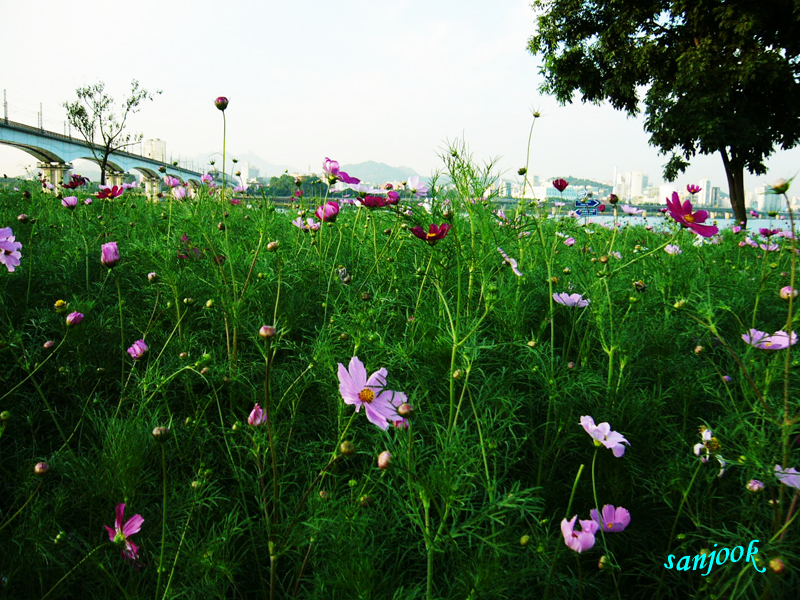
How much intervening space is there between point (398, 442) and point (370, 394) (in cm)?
24

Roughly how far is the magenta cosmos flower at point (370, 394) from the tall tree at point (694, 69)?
9690 millimetres

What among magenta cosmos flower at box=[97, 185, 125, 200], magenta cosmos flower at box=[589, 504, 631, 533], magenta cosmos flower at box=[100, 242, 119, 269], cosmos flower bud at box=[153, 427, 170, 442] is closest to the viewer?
cosmos flower bud at box=[153, 427, 170, 442]

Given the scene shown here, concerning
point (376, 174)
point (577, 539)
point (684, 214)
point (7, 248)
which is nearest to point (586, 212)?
point (684, 214)

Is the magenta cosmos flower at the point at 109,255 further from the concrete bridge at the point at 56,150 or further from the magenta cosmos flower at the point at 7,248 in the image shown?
the concrete bridge at the point at 56,150

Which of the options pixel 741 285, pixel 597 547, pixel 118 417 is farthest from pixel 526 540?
pixel 741 285

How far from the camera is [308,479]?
2.81ft

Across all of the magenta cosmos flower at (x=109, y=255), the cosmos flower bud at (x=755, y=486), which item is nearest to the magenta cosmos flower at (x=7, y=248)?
the magenta cosmos flower at (x=109, y=255)

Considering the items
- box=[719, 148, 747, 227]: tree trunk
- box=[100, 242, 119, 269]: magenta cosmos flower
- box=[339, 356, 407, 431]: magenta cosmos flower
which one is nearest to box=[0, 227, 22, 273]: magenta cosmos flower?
box=[100, 242, 119, 269]: magenta cosmos flower

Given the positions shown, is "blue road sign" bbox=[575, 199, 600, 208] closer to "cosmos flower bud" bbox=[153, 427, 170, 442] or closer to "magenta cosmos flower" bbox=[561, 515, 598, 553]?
"magenta cosmos flower" bbox=[561, 515, 598, 553]

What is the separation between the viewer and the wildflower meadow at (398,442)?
711 millimetres

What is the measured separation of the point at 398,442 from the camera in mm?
920

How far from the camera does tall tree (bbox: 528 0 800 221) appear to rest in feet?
27.8

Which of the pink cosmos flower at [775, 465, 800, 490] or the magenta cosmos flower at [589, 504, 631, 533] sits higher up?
the pink cosmos flower at [775, 465, 800, 490]

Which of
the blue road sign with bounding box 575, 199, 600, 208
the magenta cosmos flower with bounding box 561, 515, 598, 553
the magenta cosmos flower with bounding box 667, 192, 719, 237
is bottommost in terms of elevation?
the magenta cosmos flower with bounding box 561, 515, 598, 553
